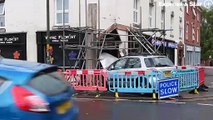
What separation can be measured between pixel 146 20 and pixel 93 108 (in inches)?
619

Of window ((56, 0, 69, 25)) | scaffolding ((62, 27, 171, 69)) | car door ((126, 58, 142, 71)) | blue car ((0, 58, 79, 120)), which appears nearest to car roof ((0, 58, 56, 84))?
blue car ((0, 58, 79, 120))

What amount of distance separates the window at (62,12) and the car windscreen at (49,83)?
18113 mm

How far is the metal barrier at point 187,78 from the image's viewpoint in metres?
16.2

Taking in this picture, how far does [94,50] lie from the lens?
21.9 metres

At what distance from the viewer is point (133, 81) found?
1567 cm

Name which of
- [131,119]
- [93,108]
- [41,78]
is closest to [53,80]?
[41,78]

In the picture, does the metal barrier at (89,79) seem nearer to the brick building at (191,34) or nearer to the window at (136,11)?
the window at (136,11)

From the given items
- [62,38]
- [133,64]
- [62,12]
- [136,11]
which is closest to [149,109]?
[133,64]

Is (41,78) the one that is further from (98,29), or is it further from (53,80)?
(98,29)

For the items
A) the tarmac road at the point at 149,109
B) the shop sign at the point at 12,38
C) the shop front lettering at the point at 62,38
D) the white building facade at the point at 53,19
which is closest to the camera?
the tarmac road at the point at 149,109

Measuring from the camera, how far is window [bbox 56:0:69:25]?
23.6 m

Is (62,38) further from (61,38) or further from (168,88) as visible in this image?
(168,88)

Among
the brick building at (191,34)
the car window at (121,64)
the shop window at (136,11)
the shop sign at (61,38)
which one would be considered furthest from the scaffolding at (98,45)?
the brick building at (191,34)

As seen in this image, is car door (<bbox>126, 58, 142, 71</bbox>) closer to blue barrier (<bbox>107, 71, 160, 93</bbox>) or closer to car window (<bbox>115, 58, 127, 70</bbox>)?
car window (<bbox>115, 58, 127, 70</bbox>)
